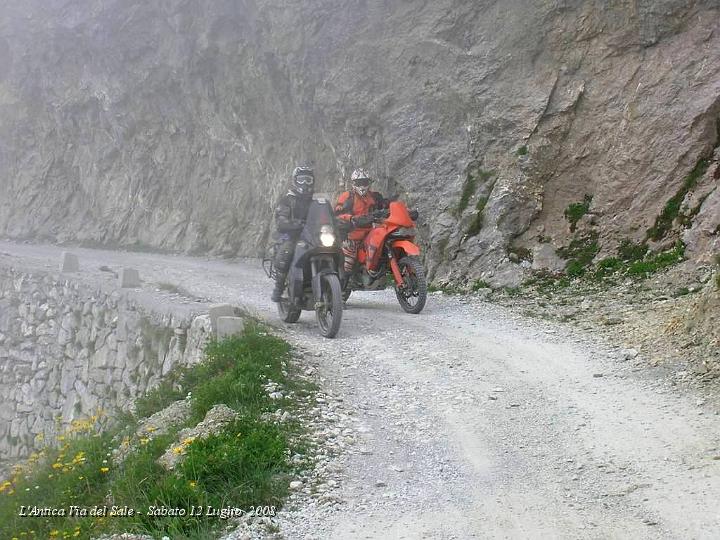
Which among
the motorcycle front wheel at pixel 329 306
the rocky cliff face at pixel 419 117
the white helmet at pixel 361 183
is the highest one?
the rocky cliff face at pixel 419 117

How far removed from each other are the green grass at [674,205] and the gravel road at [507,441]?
297 centimetres

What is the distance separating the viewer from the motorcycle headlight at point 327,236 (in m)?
10.5

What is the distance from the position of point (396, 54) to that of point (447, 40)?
142 cm

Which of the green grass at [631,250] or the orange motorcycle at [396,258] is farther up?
the green grass at [631,250]

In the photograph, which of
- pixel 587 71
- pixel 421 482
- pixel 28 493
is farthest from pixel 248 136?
pixel 421 482

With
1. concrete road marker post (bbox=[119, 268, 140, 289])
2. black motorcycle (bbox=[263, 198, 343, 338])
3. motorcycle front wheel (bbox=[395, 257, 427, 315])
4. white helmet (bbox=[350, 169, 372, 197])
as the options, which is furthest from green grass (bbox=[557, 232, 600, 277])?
concrete road marker post (bbox=[119, 268, 140, 289])

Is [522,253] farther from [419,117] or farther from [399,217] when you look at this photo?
[419,117]

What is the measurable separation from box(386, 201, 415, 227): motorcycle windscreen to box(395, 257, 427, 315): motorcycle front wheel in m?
0.57

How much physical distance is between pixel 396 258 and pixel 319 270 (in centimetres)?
177

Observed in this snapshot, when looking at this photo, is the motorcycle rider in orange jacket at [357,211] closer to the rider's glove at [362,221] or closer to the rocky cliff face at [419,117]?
the rider's glove at [362,221]

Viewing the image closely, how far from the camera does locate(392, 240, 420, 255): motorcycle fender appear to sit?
38.3ft

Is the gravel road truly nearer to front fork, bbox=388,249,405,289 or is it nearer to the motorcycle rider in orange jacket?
front fork, bbox=388,249,405,289

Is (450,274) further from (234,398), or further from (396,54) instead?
(234,398)

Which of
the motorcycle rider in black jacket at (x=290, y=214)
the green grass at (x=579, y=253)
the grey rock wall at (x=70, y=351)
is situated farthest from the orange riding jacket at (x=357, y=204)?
the grey rock wall at (x=70, y=351)
